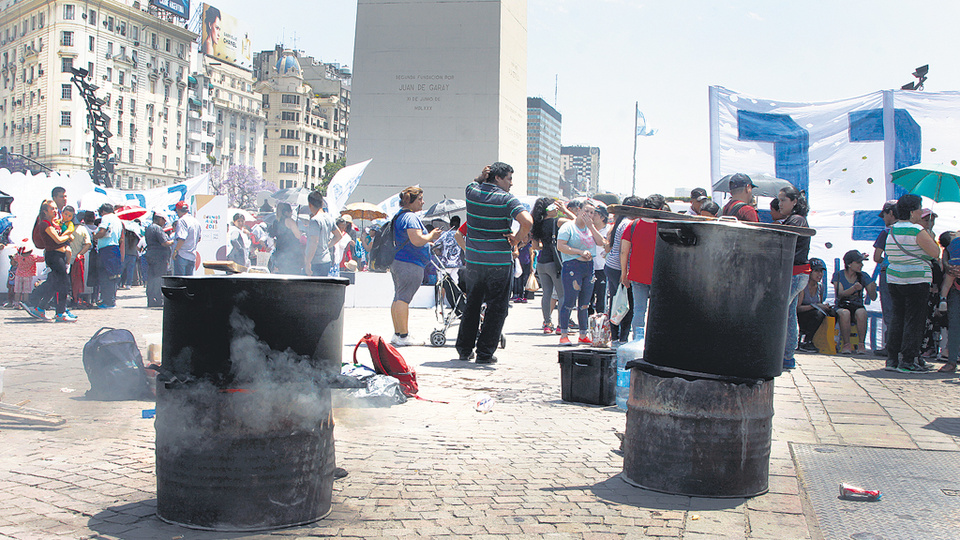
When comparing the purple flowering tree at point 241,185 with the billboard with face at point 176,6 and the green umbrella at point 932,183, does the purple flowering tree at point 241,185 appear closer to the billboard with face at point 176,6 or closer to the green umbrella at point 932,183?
the billboard with face at point 176,6

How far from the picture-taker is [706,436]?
13.4 ft

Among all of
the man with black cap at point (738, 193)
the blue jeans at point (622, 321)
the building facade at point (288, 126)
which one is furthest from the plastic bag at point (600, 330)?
the building facade at point (288, 126)

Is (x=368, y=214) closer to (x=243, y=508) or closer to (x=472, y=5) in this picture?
(x=472, y=5)

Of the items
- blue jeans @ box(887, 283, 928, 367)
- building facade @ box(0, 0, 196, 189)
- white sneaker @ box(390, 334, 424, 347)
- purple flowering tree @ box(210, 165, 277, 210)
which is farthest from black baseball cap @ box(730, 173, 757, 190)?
purple flowering tree @ box(210, 165, 277, 210)

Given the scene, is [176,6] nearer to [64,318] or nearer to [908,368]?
[64,318]

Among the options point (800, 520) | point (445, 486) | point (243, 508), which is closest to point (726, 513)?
point (800, 520)

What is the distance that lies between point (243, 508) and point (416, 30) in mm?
43620

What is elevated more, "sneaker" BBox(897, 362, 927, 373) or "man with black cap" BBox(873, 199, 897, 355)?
"man with black cap" BBox(873, 199, 897, 355)

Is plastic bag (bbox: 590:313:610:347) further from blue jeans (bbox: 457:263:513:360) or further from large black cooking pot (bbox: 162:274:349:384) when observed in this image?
large black cooking pot (bbox: 162:274:349:384)

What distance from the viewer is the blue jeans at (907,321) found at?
8.89 meters

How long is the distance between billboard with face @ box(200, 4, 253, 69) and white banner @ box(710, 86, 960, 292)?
13806cm

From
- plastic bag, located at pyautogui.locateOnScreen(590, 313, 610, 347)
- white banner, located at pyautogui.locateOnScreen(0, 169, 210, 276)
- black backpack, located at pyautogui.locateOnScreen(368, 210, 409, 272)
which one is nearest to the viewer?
black backpack, located at pyautogui.locateOnScreen(368, 210, 409, 272)

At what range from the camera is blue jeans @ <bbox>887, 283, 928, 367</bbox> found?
8891mm

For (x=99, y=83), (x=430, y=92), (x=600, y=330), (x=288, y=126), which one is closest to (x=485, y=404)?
(x=600, y=330)
